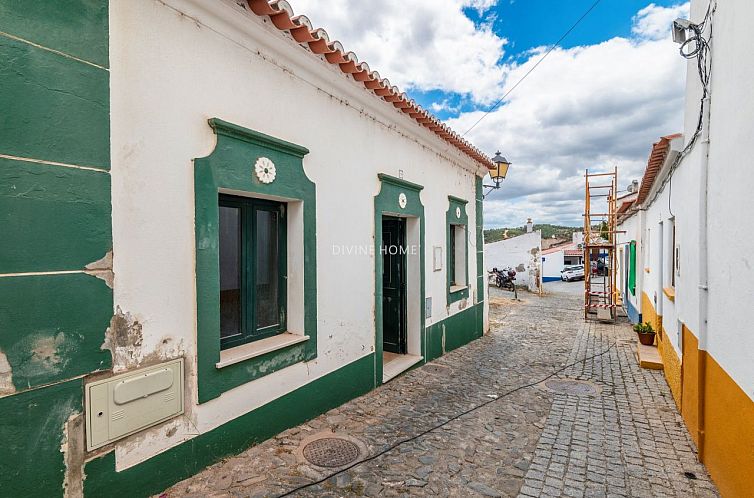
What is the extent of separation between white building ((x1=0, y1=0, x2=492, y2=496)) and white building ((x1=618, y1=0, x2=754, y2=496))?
3.29 metres

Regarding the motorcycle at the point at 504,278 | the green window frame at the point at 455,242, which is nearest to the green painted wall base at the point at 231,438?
the green window frame at the point at 455,242

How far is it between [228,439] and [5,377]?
167 centimetres

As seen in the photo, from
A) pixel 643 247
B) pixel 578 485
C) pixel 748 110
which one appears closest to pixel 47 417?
pixel 578 485

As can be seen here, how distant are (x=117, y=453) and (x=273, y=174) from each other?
2434mm

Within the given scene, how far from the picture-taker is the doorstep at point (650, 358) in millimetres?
6188


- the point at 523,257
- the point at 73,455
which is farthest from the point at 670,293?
the point at 523,257

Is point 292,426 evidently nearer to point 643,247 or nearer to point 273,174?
point 273,174

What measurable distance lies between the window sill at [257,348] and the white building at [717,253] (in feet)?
11.6

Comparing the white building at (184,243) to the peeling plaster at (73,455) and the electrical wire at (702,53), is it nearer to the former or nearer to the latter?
the peeling plaster at (73,455)

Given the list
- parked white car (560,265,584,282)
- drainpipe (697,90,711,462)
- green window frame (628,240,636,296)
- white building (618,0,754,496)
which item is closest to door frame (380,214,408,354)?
white building (618,0,754,496)

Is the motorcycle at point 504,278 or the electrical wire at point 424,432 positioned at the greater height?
the motorcycle at point 504,278

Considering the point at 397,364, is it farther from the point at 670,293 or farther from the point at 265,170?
the point at 670,293

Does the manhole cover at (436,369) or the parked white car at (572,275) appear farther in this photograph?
the parked white car at (572,275)

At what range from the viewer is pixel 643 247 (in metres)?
9.86
